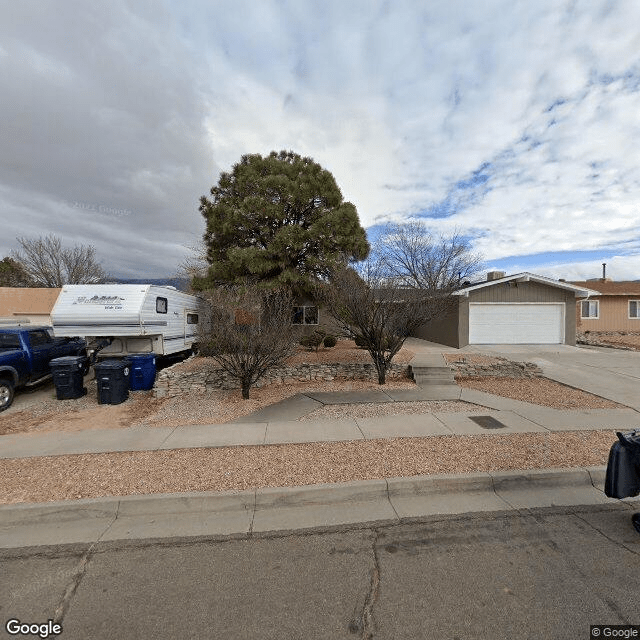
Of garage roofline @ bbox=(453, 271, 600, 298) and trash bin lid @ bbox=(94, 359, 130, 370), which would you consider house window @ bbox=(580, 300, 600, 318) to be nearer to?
garage roofline @ bbox=(453, 271, 600, 298)

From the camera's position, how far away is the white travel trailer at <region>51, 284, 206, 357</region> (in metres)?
8.28

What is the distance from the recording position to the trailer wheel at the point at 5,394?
6.89 metres

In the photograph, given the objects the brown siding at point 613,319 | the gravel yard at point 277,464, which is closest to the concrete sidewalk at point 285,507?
the gravel yard at point 277,464

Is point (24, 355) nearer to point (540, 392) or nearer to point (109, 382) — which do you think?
point (109, 382)

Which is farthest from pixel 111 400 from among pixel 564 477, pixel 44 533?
pixel 564 477

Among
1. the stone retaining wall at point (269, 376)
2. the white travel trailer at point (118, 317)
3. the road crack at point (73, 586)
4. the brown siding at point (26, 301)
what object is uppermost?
the brown siding at point (26, 301)

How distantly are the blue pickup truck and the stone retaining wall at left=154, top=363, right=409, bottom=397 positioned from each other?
2995mm

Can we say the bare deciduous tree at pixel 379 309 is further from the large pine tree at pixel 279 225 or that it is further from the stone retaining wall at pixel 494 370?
the large pine tree at pixel 279 225

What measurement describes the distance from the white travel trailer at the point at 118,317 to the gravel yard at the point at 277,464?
455 centimetres

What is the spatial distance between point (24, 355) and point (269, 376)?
5775 mm

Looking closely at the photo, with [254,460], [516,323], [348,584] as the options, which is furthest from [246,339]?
[516,323]

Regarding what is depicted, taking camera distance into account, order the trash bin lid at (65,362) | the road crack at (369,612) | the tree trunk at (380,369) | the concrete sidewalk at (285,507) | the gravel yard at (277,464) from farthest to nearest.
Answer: the tree trunk at (380,369)
the trash bin lid at (65,362)
the gravel yard at (277,464)
the concrete sidewalk at (285,507)
the road crack at (369,612)

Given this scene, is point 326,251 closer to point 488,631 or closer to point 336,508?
point 336,508

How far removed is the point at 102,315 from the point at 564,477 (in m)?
9.78
